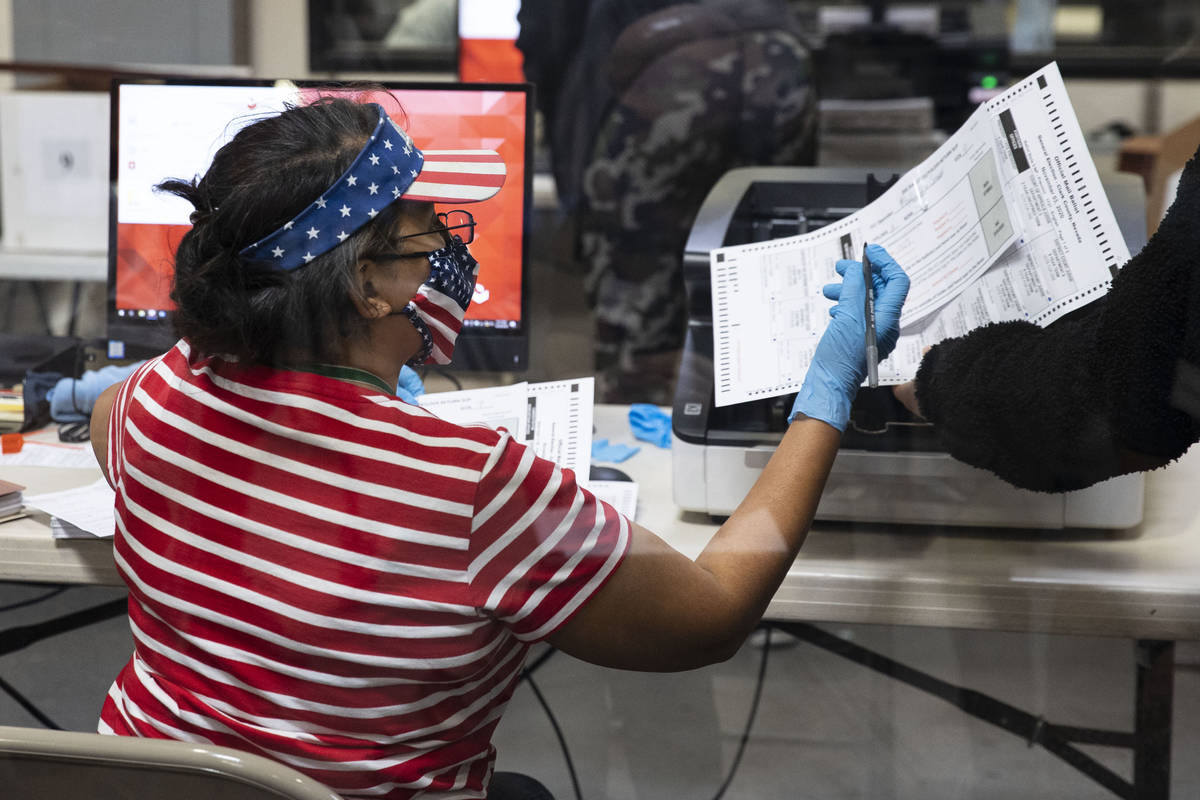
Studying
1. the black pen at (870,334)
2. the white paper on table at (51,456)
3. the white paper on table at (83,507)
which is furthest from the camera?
the white paper on table at (51,456)

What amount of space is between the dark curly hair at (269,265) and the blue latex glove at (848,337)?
1.24 ft

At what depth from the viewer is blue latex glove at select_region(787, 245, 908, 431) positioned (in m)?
0.89

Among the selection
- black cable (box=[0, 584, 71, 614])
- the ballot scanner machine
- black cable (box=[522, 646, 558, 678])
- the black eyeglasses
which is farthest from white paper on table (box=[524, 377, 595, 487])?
black cable (box=[0, 584, 71, 614])

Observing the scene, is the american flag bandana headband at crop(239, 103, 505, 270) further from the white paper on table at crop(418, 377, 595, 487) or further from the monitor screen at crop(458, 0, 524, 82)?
the monitor screen at crop(458, 0, 524, 82)

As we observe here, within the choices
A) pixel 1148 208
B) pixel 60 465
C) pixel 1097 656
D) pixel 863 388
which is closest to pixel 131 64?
pixel 60 465

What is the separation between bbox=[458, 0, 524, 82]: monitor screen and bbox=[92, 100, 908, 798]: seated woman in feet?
2.89

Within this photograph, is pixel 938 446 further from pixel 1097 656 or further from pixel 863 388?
pixel 1097 656

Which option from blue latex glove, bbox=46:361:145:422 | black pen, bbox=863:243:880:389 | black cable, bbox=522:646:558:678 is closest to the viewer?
black pen, bbox=863:243:880:389

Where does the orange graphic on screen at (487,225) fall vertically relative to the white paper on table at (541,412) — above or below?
above

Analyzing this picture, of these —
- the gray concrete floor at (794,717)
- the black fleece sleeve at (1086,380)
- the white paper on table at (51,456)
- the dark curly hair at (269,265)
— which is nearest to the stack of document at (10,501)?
the white paper on table at (51,456)

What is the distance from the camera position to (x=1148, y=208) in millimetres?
1066

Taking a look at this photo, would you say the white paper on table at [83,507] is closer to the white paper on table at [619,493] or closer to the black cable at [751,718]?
the white paper on table at [619,493]

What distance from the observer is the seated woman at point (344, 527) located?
0.72 meters

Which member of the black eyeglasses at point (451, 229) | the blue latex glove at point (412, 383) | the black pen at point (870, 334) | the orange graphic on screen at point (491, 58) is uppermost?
the orange graphic on screen at point (491, 58)
